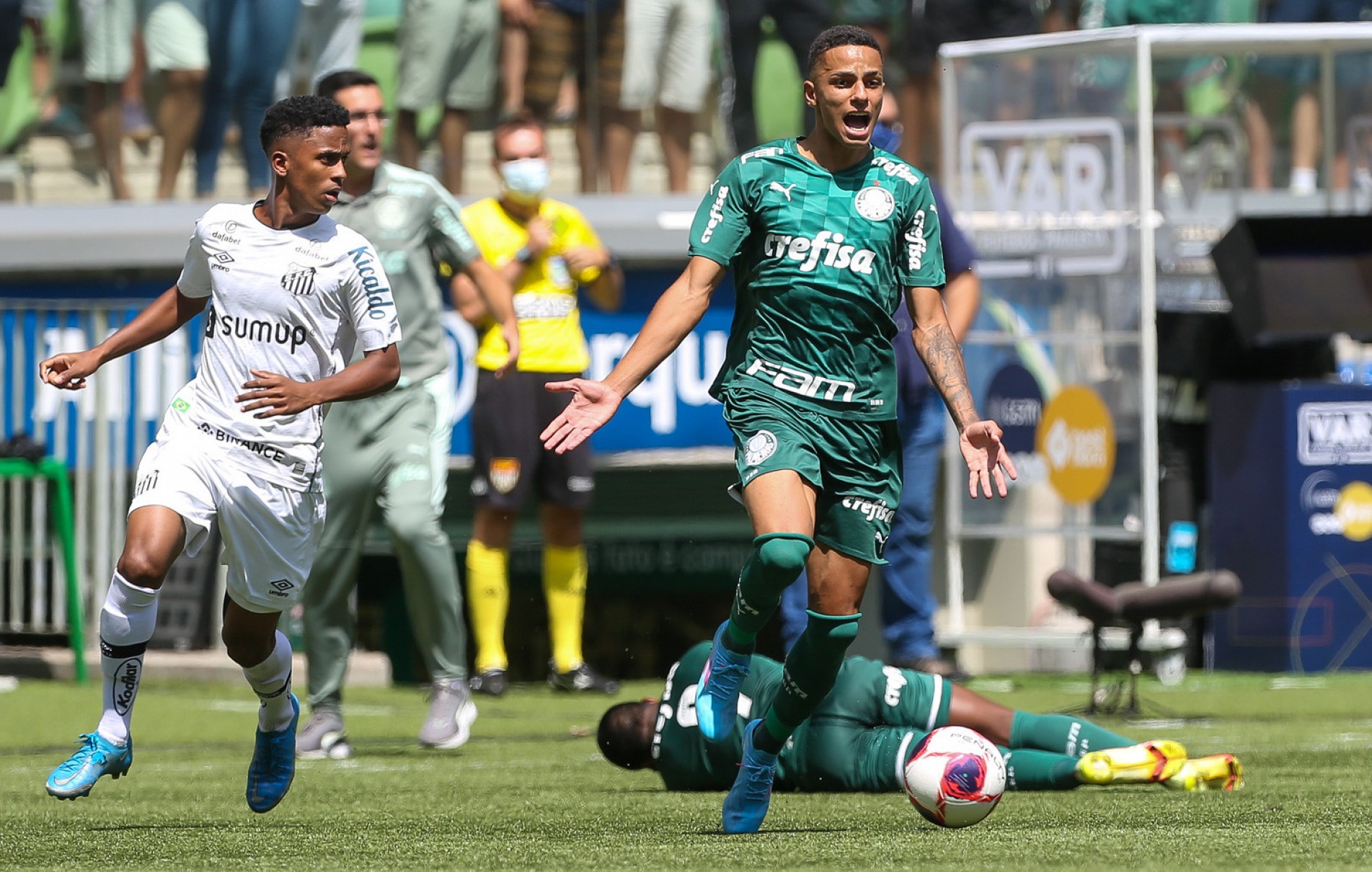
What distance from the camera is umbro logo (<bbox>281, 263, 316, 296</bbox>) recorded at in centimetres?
660

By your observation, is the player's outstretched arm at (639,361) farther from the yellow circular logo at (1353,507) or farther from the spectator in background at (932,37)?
the spectator in background at (932,37)

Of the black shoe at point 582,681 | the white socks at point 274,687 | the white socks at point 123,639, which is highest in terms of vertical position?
the white socks at point 123,639

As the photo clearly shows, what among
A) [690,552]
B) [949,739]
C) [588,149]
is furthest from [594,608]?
[949,739]

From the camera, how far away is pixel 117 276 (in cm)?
1353

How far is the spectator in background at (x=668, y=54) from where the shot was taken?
45.1ft

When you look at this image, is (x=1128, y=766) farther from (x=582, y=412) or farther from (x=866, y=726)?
(x=582, y=412)

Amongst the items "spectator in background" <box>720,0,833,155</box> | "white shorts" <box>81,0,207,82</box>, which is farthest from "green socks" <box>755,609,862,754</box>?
"white shorts" <box>81,0,207,82</box>

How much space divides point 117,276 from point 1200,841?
31.1 ft

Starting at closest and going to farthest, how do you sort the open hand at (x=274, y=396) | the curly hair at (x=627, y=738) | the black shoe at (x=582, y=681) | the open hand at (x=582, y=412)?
the open hand at (x=582, y=412) < the open hand at (x=274, y=396) < the curly hair at (x=627, y=738) < the black shoe at (x=582, y=681)

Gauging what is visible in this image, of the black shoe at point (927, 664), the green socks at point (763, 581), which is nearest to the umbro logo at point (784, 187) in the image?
the green socks at point (763, 581)

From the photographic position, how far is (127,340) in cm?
667

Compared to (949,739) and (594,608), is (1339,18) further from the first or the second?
(949,739)

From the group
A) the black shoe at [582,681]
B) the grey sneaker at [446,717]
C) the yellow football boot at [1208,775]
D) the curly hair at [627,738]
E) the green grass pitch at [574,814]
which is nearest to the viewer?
the green grass pitch at [574,814]

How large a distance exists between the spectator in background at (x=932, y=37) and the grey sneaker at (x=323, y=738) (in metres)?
6.34
